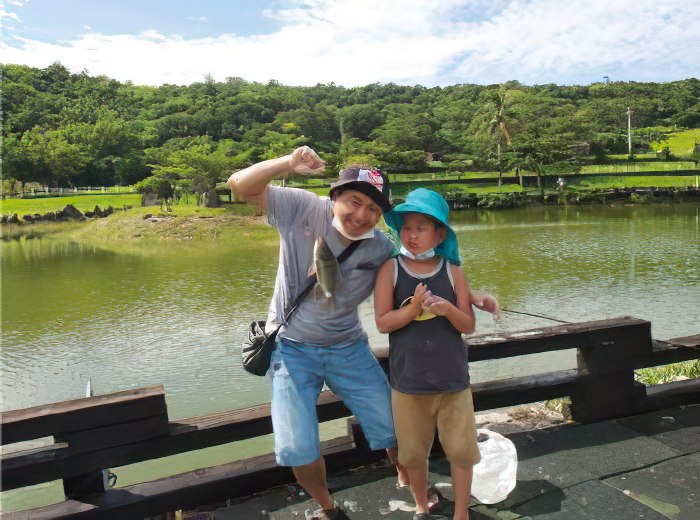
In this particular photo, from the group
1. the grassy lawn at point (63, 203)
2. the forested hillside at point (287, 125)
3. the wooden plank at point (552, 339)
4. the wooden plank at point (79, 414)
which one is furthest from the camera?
the forested hillside at point (287, 125)

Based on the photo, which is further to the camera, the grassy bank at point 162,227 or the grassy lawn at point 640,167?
the grassy lawn at point 640,167

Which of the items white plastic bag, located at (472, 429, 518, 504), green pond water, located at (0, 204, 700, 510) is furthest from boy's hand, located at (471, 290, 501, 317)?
green pond water, located at (0, 204, 700, 510)

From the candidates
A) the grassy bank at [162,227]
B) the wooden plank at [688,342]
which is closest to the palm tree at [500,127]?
the grassy bank at [162,227]

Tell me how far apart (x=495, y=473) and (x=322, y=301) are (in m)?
1.03

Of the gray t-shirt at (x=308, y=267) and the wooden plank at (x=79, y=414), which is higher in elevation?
the gray t-shirt at (x=308, y=267)

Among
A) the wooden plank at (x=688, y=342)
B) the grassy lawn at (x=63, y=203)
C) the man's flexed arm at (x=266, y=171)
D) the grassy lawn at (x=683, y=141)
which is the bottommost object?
the wooden plank at (x=688, y=342)

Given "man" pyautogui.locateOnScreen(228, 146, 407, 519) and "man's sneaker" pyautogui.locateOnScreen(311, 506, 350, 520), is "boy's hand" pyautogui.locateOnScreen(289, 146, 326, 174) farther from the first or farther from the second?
"man's sneaker" pyautogui.locateOnScreen(311, 506, 350, 520)

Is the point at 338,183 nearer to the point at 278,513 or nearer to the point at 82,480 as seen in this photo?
the point at 278,513

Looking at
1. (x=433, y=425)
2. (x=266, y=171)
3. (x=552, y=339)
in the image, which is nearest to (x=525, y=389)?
(x=552, y=339)

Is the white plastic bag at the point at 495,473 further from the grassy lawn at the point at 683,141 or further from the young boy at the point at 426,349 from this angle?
the grassy lawn at the point at 683,141

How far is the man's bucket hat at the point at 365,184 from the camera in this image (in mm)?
2357

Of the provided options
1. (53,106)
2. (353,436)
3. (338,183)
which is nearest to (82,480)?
(353,436)

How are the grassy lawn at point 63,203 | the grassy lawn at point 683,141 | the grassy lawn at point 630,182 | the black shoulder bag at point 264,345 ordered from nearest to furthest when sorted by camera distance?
the black shoulder bag at point 264,345
the grassy lawn at point 63,203
the grassy lawn at point 630,182
the grassy lawn at point 683,141

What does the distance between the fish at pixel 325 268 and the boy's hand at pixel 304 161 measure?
0.28 metres
